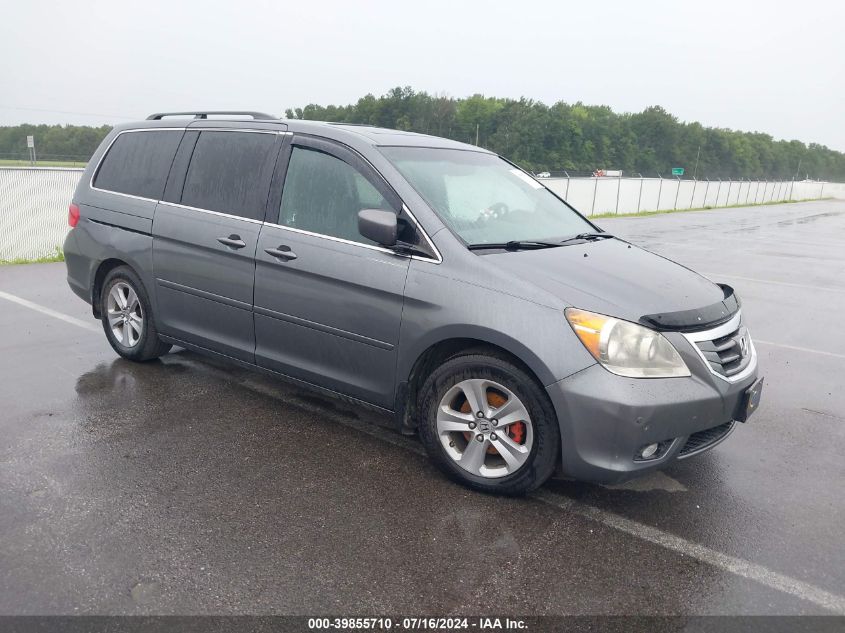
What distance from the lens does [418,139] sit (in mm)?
4500

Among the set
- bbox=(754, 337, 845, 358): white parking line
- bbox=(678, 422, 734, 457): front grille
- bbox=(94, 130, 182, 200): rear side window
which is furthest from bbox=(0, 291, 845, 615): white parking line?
bbox=(754, 337, 845, 358): white parking line

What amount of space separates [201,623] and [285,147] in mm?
2848

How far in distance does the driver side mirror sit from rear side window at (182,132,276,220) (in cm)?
95

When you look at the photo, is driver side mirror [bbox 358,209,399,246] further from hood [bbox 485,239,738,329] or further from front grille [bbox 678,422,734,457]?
front grille [bbox 678,422,734,457]

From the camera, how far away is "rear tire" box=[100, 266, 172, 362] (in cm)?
517

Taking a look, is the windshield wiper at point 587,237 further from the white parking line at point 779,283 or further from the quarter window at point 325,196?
the white parking line at point 779,283

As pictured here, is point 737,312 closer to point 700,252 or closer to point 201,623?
point 201,623

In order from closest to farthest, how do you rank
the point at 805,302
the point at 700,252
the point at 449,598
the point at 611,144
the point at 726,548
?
the point at 449,598 → the point at 726,548 → the point at 805,302 → the point at 700,252 → the point at 611,144

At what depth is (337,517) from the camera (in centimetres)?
327

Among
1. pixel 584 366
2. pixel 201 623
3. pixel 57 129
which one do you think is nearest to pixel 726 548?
pixel 584 366

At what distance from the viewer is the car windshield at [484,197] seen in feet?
12.9

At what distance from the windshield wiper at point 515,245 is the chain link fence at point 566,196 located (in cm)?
484

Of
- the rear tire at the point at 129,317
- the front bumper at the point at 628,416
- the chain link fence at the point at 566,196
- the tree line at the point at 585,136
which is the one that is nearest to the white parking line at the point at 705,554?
the front bumper at the point at 628,416

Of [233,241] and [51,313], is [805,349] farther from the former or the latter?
[51,313]
